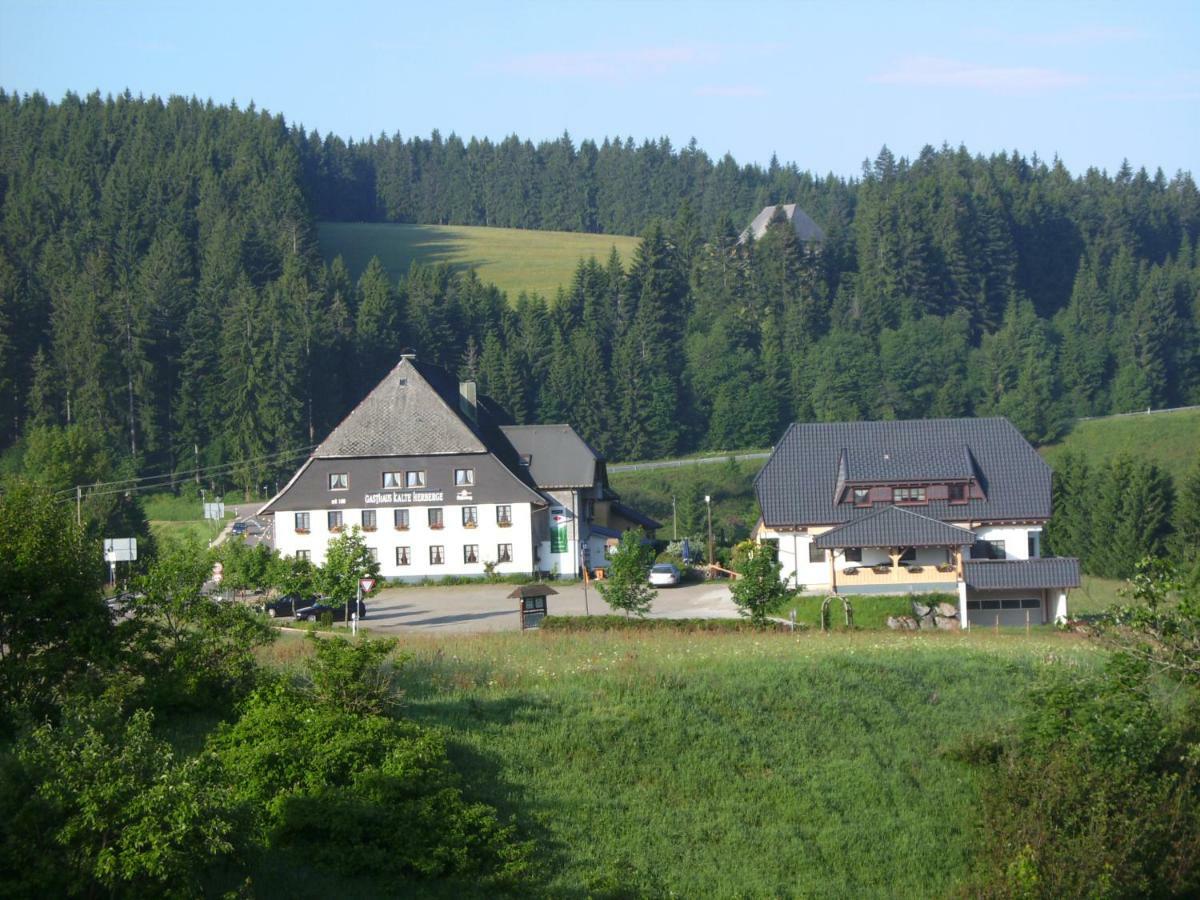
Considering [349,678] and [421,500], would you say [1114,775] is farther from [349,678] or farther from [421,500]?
[421,500]

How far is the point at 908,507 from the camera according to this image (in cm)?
5103

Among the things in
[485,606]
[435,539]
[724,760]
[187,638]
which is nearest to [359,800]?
[187,638]

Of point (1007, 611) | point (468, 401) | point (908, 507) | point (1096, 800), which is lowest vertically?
point (1096, 800)

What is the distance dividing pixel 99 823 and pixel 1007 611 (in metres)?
36.2

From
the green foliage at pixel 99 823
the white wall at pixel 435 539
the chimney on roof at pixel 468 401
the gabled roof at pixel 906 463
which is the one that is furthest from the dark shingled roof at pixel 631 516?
the green foliage at pixel 99 823

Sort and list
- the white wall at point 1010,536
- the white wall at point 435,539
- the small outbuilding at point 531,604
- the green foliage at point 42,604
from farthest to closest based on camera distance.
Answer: the white wall at point 435,539 → the white wall at point 1010,536 → the small outbuilding at point 531,604 → the green foliage at point 42,604

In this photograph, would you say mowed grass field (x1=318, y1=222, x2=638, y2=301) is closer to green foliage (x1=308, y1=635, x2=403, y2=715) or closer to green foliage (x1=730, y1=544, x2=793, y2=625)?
green foliage (x1=730, y1=544, x2=793, y2=625)

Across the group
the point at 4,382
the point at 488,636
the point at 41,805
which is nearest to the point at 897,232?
the point at 4,382

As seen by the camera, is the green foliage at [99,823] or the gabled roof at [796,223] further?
the gabled roof at [796,223]

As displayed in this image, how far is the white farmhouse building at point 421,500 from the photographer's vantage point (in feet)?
181

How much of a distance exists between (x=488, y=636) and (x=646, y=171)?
161 metres

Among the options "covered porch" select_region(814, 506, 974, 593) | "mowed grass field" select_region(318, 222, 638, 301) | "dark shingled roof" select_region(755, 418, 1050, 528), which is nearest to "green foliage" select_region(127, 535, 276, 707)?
"covered porch" select_region(814, 506, 974, 593)

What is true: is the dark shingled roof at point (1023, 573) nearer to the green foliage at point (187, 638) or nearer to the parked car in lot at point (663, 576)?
the parked car in lot at point (663, 576)

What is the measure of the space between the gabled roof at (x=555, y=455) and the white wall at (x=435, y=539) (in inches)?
158
